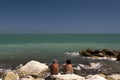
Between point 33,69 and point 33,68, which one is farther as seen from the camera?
point 33,68

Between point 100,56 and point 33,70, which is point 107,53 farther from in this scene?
point 33,70

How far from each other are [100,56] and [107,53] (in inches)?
79.9

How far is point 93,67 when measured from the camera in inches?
1228

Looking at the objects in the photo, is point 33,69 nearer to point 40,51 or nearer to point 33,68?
point 33,68

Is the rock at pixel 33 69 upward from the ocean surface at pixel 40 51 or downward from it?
upward

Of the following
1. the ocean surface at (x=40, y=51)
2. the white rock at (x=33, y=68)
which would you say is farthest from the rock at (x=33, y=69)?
the ocean surface at (x=40, y=51)

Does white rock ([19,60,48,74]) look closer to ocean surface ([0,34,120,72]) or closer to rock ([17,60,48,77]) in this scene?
rock ([17,60,48,77])

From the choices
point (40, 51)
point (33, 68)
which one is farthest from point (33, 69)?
point (40, 51)

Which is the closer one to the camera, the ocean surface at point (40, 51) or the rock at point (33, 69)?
the rock at point (33, 69)

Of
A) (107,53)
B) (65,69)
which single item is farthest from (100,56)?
(65,69)

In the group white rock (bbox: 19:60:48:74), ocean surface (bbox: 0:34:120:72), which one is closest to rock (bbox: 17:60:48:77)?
white rock (bbox: 19:60:48:74)

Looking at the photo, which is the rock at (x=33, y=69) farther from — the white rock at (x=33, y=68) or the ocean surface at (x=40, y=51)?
the ocean surface at (x=40, y=51)

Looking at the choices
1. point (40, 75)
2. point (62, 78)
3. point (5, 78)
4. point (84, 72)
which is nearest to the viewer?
point (62, 78)

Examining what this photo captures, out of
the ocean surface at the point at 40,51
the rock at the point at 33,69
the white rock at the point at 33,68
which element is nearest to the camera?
the rock at the point at 33,69
